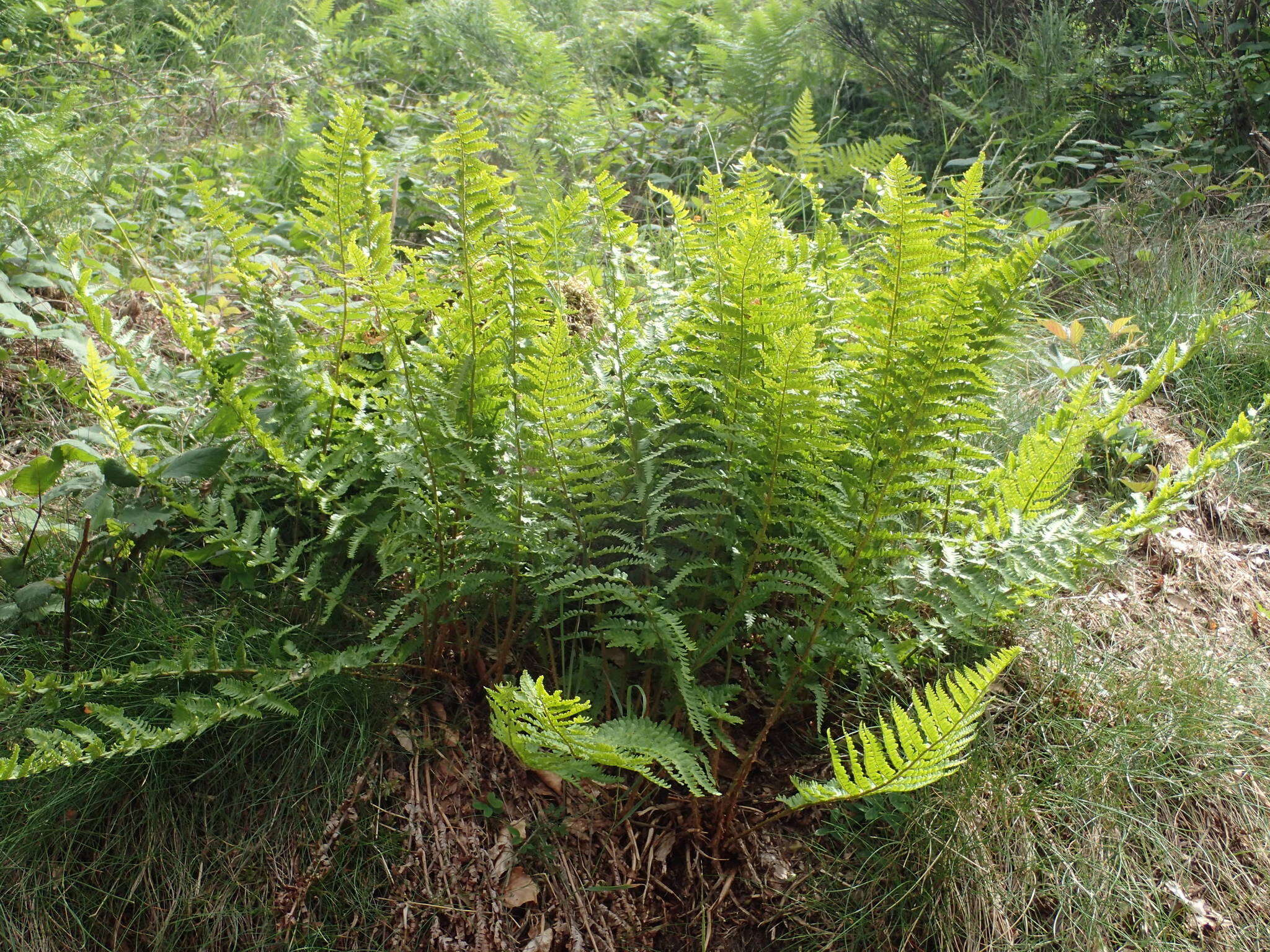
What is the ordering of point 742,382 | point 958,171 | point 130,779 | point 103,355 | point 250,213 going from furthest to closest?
point 958,171, point 250,213, point 103,355, point 130,779, point 742,382

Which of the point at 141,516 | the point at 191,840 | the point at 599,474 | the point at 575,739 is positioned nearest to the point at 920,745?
the point at 575,739

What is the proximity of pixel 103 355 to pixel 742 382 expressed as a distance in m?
1.67

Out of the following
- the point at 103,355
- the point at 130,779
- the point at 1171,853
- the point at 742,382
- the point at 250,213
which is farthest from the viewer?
the point at 250,213

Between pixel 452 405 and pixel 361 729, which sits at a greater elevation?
pixel 452 405

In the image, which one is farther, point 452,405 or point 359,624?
point 359,624

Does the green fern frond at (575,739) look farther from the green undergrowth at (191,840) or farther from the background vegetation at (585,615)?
the green undergrowth at (191,840)

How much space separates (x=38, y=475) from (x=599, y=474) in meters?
1.05

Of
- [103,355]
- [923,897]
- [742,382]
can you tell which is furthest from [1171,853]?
[103,355]

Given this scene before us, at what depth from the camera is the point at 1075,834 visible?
1777mm

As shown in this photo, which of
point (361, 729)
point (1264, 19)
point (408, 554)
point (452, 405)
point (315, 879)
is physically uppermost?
point (1264, 19)

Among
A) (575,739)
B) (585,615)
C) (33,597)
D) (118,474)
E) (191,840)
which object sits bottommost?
(191,840)

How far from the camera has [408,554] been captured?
1646mm

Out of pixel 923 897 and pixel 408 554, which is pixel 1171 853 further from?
pixel 408 554

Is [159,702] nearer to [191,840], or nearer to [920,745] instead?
[191,840]
